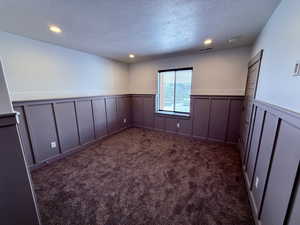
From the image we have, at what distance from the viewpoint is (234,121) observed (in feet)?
10.6

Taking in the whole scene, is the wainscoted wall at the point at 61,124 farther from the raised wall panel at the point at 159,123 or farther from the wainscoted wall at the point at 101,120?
the raised wall panel at the point at 159,123

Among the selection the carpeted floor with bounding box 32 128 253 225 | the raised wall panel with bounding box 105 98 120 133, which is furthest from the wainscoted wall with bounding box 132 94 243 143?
the raised wall panel with bounding box 105 98 120 133

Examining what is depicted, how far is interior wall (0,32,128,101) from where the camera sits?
2.14 meters

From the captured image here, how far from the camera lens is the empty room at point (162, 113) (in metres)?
1.06

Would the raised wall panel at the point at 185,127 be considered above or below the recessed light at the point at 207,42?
below

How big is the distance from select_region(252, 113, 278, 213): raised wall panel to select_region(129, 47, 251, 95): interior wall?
2105 millimetres

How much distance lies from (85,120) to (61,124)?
581 millimetres

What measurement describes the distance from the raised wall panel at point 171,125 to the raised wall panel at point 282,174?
290 cm

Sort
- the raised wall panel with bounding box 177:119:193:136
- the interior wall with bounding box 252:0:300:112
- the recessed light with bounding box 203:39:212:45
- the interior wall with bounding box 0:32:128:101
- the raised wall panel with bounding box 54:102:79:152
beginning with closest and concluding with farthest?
the interior wall with bounding box 252:0:300:112 < the interior wall with bounding box 0:32:128:101 < the recessed light with bounding box 203:39:212:45 < the raised wall panel with bounding box 54:102:79:152 < the raised wall panel with bounding box 177:119:193:136

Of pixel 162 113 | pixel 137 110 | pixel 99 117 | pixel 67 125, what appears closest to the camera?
pixel 67 125

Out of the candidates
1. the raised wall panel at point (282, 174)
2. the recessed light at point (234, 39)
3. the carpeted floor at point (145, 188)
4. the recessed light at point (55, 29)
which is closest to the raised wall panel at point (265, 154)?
the raised wall panel at point (282, 174)

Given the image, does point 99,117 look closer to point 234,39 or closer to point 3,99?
point 3,99

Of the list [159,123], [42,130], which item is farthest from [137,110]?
[42,130]

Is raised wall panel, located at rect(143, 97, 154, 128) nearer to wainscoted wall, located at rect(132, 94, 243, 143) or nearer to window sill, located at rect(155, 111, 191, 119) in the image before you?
wainscoted wall, located at rect(132, 94, 243, 143)
